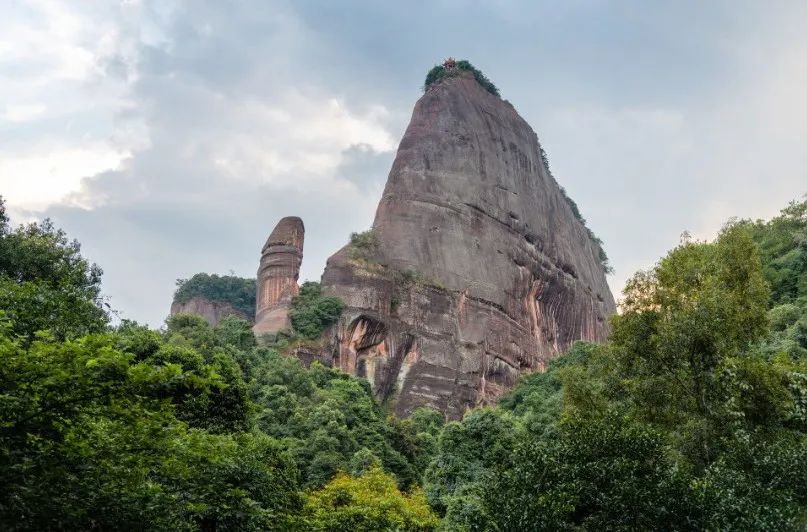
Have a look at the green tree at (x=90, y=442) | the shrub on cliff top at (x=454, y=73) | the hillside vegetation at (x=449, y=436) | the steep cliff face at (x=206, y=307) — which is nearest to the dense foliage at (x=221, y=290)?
the steep cliff face at (x=206, y=307)

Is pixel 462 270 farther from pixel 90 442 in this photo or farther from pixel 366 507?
pixel 90 442

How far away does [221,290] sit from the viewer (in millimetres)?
81625

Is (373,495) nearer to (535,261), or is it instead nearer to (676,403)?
(676,403)

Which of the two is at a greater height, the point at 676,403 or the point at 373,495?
the point at 676,403

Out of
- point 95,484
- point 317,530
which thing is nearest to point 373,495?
point 317,530

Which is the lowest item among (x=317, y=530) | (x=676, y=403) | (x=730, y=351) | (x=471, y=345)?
(x=317, y=530)

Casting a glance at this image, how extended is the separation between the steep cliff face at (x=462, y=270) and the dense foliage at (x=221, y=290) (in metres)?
30.3

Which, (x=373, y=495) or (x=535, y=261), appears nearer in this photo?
(x=373, y=495)

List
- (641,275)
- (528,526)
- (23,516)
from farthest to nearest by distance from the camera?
(641,275) → (528,526) → (23,516)

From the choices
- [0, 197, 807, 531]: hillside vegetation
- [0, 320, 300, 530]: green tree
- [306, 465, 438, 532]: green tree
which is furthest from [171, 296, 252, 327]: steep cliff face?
[0, 320, 300, 530]: green tree

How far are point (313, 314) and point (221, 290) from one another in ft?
121

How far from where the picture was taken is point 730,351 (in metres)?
17.4

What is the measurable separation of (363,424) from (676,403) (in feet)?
57.0

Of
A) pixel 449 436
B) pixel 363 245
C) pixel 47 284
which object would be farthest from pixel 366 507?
pixel 363 245
